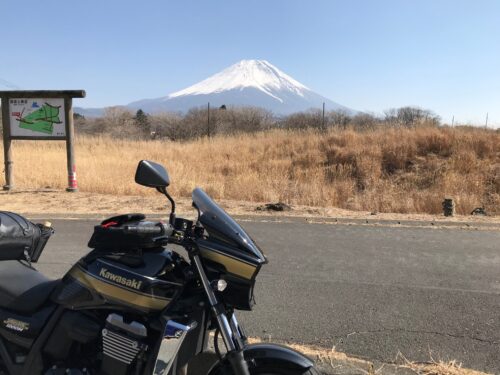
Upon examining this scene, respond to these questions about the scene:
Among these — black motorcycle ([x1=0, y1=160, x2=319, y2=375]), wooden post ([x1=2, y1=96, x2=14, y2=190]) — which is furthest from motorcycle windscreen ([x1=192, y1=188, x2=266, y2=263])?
wooden post ([x1=2, y1=96, x2=14, y2=190])

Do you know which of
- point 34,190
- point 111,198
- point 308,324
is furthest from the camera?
point 34,190

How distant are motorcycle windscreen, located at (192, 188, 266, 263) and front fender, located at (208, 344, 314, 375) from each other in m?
0.43

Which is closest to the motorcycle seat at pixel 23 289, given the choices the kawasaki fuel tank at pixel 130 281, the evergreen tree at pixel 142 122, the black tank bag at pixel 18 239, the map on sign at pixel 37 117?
the black tank bag at pixel 18 239

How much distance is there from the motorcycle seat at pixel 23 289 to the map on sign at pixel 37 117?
9.82 metres

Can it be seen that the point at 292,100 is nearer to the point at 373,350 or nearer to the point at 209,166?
the point at 209,166

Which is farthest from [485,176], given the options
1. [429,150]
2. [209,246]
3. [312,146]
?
[209,246]

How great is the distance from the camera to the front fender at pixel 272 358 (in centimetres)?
220

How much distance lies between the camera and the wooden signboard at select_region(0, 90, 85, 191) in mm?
11820

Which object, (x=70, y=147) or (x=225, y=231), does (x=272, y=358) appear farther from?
(x=70, y=147)

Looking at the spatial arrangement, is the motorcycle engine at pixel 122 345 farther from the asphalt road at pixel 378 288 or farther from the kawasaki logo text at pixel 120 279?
the asphalt road at pixel 378 288

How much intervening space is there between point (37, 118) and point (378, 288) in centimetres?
992

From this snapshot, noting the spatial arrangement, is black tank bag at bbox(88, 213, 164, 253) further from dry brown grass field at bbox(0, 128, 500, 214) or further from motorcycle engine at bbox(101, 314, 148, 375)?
dry brown grass field at bbox(0, 128, 500, 214)

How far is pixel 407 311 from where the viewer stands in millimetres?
4445

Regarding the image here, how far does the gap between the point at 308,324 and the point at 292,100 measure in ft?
644
